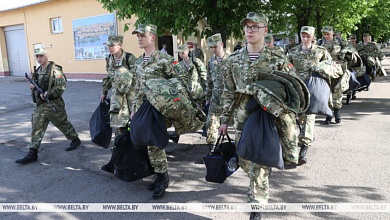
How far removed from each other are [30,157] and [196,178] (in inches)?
118

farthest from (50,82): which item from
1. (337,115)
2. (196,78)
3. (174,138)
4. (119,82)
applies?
(337,115)

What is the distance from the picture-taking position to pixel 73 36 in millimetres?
19875

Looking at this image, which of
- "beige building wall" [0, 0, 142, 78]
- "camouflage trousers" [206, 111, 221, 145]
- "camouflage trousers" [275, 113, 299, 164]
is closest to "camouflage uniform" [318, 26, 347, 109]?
"camouflage trousers" [206, 111, 221, 145]

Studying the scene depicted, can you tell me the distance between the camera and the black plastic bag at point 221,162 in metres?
3.29

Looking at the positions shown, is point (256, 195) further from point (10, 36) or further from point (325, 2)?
point (10, 36)

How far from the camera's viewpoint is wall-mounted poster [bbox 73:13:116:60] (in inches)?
696

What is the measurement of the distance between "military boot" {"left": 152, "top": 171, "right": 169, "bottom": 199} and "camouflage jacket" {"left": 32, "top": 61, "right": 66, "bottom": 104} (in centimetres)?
276

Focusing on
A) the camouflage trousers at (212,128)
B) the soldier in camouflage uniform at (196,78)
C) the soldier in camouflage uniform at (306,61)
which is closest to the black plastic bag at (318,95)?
the soldier in camouflage uniform at (306,61)

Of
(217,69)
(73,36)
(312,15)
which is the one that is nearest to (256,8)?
(217,69)

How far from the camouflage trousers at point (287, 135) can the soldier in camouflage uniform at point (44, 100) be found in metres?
4.17

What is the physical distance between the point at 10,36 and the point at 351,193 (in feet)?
92.3

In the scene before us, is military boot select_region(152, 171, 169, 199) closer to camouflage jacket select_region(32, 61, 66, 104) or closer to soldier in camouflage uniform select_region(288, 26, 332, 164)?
soldier in camouflage uniform select_region(288, 26, 332, 164)

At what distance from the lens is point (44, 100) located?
5590mm

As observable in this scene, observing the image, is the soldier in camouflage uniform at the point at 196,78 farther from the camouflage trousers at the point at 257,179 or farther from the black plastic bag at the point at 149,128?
the camouflage trousers at the point at 257,179
